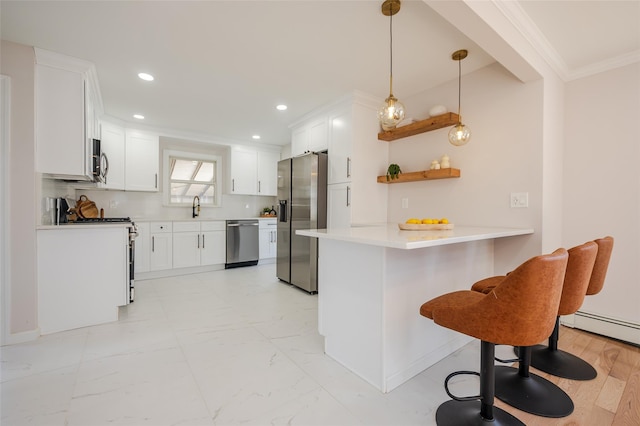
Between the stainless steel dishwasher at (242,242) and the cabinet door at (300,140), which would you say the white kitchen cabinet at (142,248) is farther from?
the cabinet door at (300,140)

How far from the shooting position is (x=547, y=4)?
1.85 metres

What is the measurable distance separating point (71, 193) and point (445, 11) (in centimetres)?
486

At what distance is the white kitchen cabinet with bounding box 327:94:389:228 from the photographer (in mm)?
3371

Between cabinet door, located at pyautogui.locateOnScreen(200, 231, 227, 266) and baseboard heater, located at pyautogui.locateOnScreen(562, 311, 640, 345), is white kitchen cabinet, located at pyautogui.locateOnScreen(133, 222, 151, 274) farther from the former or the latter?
baseboard heater, located at pyautogui.locateOnScreen(562, 311, 640, 345)

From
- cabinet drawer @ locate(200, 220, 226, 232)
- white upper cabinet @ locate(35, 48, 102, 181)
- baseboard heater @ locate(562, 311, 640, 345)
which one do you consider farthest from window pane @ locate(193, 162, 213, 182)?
baseboard heater @ locate(562, 311, 640, 345)

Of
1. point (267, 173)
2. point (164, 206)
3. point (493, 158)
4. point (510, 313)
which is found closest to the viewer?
point (510, 313)

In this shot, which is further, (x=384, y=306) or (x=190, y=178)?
(x=190, y=178)

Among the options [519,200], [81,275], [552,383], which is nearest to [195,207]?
[81,275]

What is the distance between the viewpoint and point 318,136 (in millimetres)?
3904

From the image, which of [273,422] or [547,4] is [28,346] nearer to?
[273,422]

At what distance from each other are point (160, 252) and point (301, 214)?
7.88 ft

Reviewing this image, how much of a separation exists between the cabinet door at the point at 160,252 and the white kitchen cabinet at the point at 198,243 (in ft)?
0.24

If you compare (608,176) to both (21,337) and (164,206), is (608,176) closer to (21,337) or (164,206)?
(21,337)

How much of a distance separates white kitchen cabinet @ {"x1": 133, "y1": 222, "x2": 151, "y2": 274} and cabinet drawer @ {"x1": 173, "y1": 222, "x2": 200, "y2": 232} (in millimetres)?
410
